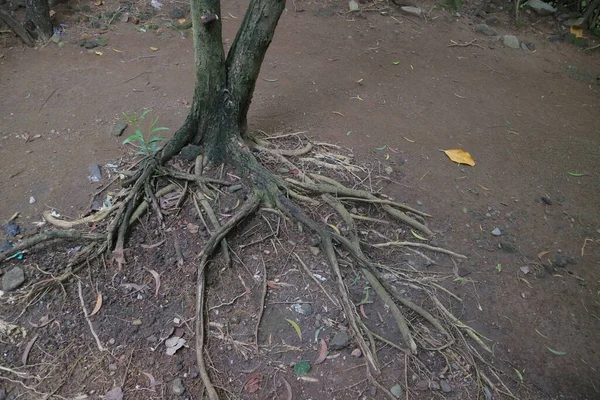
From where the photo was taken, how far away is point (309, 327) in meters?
2.69

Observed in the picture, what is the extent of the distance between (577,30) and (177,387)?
779 cm

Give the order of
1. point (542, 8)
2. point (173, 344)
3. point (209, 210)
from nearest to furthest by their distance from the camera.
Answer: point (173, 344) → point (209, 210) → point (542, 8)

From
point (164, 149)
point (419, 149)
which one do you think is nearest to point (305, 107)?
point (419, 149)

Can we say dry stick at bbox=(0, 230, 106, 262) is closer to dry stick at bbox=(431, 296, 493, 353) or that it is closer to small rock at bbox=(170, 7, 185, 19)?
dry stick at bbox=(431, 296, 493, 353)

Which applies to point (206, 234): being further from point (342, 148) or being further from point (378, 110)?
point (378, 110)

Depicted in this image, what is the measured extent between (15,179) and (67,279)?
3.99 ft

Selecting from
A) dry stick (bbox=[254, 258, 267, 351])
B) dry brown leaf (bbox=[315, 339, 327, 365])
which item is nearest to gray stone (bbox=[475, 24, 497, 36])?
dry stick (bbox=[254, 258, 267, 351])

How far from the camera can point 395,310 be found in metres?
2.76

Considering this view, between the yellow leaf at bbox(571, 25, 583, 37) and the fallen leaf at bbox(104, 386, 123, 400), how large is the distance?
7887 mm

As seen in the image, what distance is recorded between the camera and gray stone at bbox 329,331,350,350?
2602 millimetres

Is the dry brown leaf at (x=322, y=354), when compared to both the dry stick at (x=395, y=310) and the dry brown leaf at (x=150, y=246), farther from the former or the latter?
the dry brown leaf at (x=150, y=246)

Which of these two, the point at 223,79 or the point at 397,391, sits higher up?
the point at 223,79

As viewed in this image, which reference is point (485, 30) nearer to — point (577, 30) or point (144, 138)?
→ point (577, 30)

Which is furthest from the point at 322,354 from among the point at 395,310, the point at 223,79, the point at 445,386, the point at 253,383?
the point at 223,79
